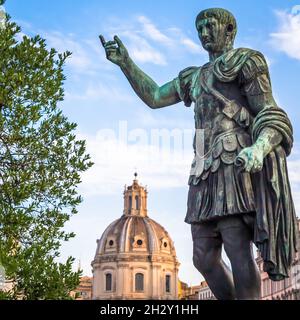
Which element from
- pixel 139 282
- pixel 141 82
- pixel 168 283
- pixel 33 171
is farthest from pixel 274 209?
pixel 168 283

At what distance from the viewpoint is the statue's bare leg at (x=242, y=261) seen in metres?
4.50

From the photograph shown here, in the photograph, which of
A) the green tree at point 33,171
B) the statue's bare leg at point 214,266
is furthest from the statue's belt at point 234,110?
the green tree at point 33,171

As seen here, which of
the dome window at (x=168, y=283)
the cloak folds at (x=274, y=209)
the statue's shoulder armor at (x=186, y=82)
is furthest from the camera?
the dome window at (x=168, y=283)

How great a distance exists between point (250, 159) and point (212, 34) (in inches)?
50.3

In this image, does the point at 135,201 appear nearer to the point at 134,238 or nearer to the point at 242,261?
the point at 134,238

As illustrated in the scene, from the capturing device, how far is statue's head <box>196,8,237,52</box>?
16.5 ft

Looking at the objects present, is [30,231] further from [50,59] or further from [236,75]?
[236,75]

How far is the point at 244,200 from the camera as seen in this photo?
14.9ft

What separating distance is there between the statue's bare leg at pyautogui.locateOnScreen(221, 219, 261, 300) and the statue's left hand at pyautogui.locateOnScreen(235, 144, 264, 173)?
51 centimetres

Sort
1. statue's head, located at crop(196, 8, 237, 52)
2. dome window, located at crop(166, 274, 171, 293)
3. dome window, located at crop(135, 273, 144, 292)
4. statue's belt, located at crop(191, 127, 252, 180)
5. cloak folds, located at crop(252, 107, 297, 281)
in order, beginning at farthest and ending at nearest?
1. dome window, located at crop(166, 274, 171, 293)
2. dome window, located at crop(135, 273, 144, 292)
3. statue's head, located at crop(196, 8, 237, 52)
4. statue's belt, located at crop(191, 127, 252, 180)
5. cloak folds, located at crop(252, 107, 297, 281)

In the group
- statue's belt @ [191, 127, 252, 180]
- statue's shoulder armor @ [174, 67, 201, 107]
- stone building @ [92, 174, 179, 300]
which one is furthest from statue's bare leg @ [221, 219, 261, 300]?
stone building @ [92, 174, 179, 300]

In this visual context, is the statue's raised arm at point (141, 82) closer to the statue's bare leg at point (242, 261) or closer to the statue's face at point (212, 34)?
the statue's face at point (212, 34)

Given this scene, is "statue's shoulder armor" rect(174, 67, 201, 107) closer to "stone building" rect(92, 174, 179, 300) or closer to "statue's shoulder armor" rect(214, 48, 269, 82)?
"statue's shoulder armor" rect(214, 48, 269, 82)
